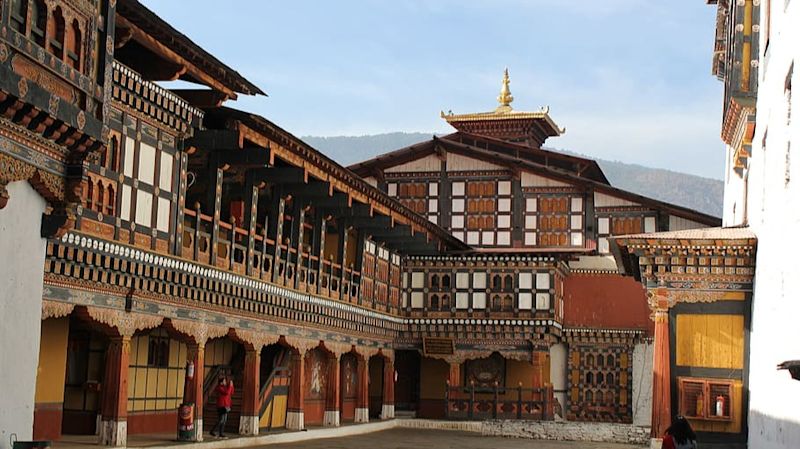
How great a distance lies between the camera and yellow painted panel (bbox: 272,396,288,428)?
2698cm

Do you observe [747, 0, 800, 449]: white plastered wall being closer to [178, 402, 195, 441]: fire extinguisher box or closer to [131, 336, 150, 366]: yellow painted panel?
[178, 402, 195, 441]: fire extinguisher box

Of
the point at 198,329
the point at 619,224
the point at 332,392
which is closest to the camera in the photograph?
the point at 198,329

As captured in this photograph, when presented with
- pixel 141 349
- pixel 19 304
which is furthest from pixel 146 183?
pixel 19 304

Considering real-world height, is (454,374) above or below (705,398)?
below

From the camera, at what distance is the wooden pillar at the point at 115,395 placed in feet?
60.9

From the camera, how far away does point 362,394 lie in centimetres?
3278

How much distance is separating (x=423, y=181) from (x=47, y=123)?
1197 inches

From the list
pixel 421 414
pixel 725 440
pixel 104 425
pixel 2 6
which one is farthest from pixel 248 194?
pixel 421 414

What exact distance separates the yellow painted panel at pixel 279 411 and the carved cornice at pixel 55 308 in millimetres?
10272

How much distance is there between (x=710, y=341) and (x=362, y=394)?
1408 cm

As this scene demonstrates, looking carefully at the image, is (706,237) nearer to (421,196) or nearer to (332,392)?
(332,392)

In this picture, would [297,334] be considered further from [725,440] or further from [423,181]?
[423,181]

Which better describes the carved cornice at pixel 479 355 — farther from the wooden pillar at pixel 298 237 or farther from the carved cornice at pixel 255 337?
the carved cornice at pixel 255 337

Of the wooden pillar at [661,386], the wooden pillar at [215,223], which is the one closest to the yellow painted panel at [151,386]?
the wooden pillar at [215,223]
